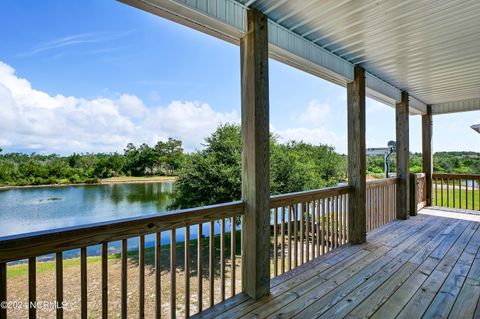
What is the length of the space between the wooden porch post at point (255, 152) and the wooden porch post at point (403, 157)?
4.12 m

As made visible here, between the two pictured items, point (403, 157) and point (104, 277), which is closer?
point (104, 277)

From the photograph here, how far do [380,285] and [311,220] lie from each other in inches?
45.4

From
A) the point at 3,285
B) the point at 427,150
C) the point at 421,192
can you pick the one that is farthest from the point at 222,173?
the point at 3,285

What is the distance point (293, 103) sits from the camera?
42.6 ft

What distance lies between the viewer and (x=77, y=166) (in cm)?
205

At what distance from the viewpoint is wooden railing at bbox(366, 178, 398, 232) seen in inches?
167

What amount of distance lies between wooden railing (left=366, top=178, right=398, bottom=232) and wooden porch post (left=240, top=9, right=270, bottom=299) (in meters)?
2.77

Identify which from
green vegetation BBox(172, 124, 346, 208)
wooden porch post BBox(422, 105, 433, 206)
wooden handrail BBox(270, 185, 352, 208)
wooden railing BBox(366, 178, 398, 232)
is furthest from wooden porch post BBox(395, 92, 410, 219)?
green vegetation BBox(172, 124, 346, 208)

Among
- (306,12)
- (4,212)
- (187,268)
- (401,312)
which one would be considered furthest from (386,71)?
(4,212)

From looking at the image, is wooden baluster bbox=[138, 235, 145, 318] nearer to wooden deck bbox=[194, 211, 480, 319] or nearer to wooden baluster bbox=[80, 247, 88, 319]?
wooden baluster bbox=[80, 247, 88, 319]

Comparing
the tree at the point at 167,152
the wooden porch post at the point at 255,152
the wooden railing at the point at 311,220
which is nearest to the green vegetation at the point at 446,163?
the wooden railing at the point at 311,220

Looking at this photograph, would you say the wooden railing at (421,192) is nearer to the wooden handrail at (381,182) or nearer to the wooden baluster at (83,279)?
the wooden handrail at (381,182)

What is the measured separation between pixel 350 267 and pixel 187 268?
192 cm

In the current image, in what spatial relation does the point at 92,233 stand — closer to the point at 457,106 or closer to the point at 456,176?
the point at 457,106
